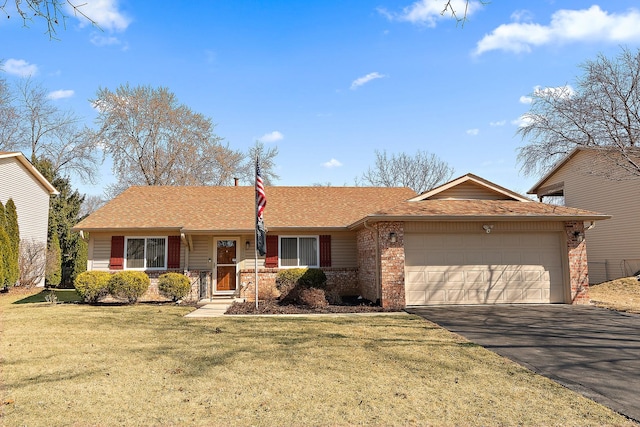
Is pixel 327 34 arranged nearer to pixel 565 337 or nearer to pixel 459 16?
pixel 459 16

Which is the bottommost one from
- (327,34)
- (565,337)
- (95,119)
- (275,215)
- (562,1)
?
(565,337)

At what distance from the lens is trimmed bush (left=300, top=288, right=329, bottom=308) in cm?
1218

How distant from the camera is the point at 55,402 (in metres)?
4.45

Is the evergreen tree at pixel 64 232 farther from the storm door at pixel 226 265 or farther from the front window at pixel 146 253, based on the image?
the storm door at pixel 226 265

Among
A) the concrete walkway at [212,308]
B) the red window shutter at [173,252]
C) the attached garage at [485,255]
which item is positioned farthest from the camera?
the red window shutter at [173,252]

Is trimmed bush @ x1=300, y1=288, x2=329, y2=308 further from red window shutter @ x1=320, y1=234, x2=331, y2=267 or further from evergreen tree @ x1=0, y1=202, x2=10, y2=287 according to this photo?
evergreen tree @ x1=0, y1=202, x2=10, y2=287

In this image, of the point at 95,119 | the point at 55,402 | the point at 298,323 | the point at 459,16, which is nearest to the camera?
the point at 459,16

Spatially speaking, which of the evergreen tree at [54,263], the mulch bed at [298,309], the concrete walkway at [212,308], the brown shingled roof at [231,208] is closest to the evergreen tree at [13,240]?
the evergreen tree at [54,263]

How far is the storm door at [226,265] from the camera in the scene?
1530cm

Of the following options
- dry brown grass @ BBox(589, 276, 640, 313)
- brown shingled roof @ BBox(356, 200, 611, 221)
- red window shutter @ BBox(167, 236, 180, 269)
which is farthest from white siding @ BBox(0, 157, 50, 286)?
dry brown grass @ BBox(589, 276, 640, 313)

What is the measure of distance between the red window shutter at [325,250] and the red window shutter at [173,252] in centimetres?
540

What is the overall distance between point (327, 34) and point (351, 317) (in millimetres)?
6816

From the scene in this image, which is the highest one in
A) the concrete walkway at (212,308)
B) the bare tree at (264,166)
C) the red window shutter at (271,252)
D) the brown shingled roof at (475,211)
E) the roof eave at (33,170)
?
the bare tree at (264,166)

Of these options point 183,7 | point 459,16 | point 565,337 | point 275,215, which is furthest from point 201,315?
point 459,16
